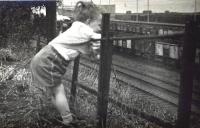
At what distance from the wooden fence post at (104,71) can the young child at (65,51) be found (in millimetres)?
159

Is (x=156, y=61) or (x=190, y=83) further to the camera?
(x=156, y=61)

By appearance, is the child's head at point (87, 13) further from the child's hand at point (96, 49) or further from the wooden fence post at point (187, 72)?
the wooden fence post at point (187, 72)

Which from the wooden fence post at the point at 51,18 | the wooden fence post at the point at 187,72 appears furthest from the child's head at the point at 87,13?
the wooden fence post at the point at 51,18

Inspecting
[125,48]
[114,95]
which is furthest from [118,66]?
[114,95]

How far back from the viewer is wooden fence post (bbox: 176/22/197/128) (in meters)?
3.01

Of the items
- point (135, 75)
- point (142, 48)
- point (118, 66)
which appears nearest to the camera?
point (135, 75)

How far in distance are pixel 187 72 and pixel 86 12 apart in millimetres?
1441

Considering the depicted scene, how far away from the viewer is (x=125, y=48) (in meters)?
13.4

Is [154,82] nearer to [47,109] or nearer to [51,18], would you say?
[51,18]

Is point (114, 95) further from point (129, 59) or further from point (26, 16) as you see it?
point (129, 59)

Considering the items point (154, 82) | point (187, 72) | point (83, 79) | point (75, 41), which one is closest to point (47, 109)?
point (75, 41)

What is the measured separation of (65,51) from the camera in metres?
4.10

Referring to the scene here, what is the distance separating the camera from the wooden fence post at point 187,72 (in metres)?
3.01

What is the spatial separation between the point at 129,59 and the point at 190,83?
9.26m
